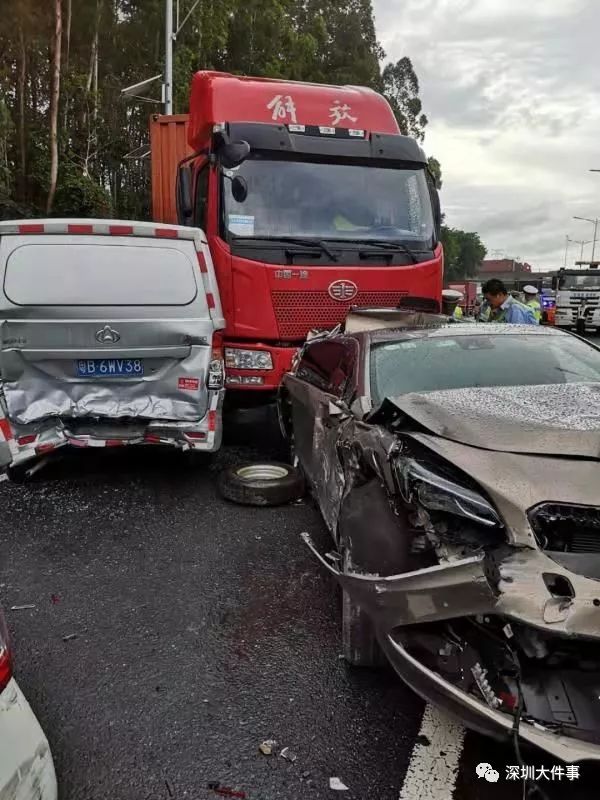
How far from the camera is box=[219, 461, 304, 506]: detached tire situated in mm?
5105

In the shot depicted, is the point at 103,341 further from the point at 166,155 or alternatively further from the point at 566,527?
the point at 166,155

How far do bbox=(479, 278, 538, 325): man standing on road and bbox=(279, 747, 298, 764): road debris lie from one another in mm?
5780

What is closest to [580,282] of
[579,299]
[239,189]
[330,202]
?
[579,299]

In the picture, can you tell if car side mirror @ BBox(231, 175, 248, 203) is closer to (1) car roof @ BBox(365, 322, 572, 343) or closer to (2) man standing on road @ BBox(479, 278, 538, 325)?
(1) car roof @ BBox(365, 322, 572, 343)

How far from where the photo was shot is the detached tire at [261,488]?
5105 millimetres

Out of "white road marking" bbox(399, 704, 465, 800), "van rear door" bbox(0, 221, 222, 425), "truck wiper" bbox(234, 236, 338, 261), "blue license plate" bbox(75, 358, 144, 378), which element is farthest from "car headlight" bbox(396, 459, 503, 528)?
"truck wiper" bbox(234, 236, 338, 261)

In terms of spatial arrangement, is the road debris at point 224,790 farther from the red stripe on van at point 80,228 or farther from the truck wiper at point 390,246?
the truck wiper at point 390,246

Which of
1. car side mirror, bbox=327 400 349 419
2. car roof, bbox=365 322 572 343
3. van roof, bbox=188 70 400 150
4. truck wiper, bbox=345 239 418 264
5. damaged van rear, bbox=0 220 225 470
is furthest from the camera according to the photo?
van roof, bbox=188 70 400 150

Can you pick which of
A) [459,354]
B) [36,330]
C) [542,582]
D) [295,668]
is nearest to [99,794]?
[295,668]

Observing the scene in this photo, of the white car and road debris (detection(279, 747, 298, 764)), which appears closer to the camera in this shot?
the white car

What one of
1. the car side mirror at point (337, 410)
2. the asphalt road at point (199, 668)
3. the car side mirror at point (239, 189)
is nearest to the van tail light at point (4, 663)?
the asphalt road at point (199, 668)

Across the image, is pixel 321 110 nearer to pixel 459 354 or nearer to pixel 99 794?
pixel 459 354

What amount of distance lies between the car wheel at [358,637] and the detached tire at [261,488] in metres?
2.22


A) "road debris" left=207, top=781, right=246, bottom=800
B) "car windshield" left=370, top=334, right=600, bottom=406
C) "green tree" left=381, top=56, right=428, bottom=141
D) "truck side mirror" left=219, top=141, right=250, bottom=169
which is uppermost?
"green tree" left=381, top=56, right=428, bottom=141
